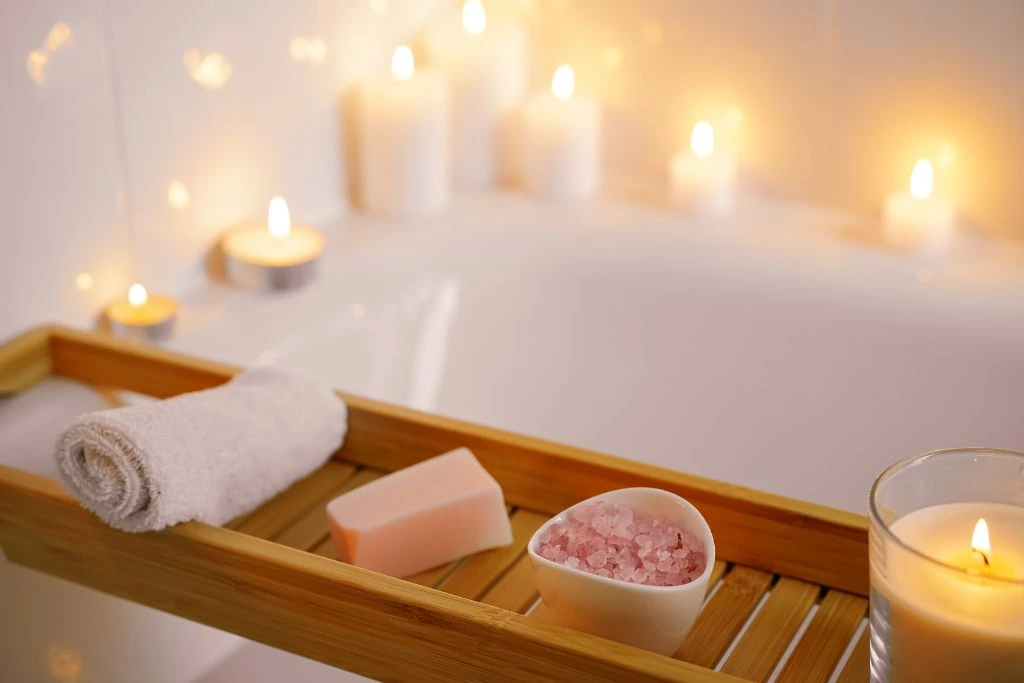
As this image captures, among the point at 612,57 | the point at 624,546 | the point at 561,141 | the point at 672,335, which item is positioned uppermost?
the point at 612,57

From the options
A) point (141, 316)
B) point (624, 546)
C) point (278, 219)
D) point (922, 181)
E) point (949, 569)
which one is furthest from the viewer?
point (922, 181)

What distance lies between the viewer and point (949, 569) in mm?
682

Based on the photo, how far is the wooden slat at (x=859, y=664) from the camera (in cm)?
82

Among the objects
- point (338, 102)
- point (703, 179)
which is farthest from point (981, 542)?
point (338, 102)

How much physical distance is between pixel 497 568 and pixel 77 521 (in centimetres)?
32

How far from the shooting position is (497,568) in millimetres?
941

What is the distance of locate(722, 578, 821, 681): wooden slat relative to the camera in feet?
2.75

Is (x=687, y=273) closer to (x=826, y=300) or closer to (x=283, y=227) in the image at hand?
(x=826, y=300)

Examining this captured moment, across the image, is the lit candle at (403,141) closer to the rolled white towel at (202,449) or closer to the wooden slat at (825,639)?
the rolled white towel at (202,449)

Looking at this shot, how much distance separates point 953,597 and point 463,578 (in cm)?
38

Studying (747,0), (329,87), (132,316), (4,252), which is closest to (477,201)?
(329,87)

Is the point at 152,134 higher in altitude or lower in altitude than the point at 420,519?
higher

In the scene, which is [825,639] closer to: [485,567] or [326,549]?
[485,567]

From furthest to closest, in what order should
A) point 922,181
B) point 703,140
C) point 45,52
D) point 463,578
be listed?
point 703,140 → point 922,181 → point 45,52 → point 463,578
